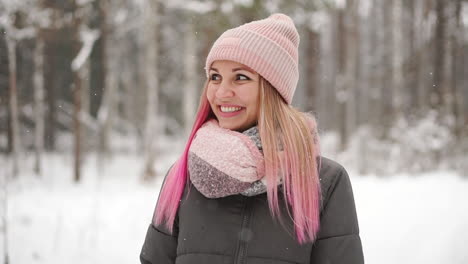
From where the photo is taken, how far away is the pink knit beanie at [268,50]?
165 cm

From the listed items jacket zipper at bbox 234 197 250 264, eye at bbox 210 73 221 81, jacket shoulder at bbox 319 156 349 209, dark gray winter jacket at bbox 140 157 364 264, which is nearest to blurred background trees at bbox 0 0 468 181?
eye at bbox 210 73 221 81

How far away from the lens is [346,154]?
13.3 meters

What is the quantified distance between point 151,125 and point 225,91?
31.4ft

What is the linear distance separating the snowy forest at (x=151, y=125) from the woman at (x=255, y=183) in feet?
1.70

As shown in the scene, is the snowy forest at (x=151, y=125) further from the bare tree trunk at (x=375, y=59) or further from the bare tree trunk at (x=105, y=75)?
the bare tree trunk at (x=375, y=59)

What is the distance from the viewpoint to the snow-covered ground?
4.18 metres

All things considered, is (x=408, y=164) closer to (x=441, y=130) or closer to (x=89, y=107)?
(x=441, y=130)

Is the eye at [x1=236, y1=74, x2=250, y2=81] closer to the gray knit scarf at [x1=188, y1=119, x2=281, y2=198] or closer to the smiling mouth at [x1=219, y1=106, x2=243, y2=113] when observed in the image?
the smiling mouth at [x1=219, y1=106, x2=243, y2=113]

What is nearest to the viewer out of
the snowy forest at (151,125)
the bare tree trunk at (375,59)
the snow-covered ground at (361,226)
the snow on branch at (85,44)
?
the snow-covered ground at (361,226)

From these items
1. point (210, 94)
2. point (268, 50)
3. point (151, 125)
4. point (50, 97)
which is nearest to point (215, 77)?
point (210, 94)

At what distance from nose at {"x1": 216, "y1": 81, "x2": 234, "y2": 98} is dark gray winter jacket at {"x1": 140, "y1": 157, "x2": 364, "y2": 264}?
498 millimetres

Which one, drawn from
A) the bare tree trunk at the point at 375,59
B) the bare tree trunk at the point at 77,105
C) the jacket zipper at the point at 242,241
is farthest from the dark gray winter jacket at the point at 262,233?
the bare tree trunk at the point at 375,59

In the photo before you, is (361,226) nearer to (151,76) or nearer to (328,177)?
(328,177)

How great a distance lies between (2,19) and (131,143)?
18340 mm
